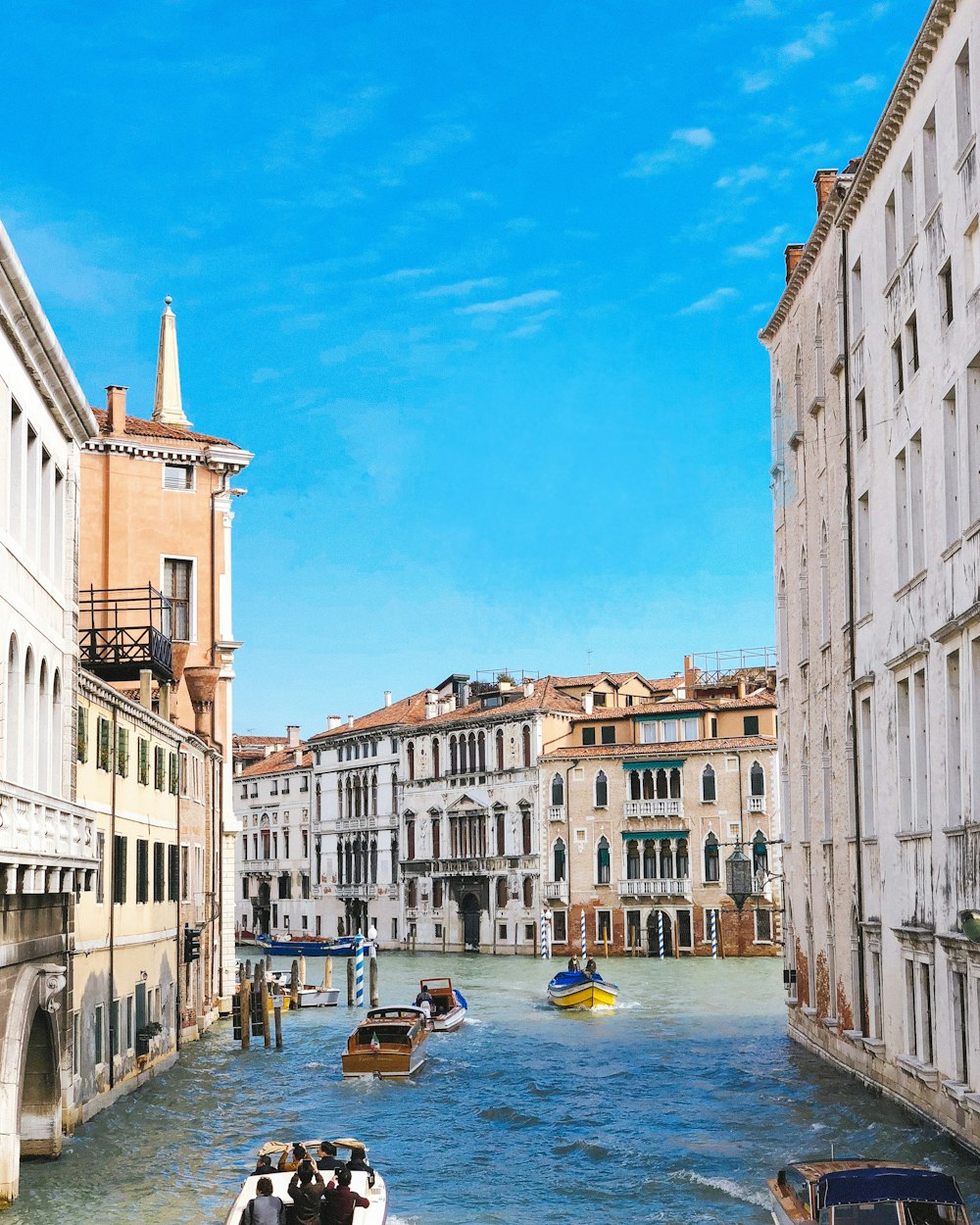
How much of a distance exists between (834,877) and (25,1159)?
14504mm

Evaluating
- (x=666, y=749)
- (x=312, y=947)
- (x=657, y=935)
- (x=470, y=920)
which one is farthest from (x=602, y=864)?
(x=312, y=947)

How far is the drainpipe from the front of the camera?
1018 inches

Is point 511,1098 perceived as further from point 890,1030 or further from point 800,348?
point 800,348

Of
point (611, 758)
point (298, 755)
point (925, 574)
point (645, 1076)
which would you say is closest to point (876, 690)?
point (925, 574)

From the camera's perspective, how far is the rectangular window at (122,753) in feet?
87.8

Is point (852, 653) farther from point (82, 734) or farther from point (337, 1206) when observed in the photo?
point (337, 1206)

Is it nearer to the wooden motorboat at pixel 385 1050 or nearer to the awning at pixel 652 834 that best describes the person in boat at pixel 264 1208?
the wooden motorboat at pixel 385 1050

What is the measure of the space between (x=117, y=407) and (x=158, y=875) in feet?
50.9

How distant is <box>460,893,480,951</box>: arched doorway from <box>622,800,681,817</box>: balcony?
1017 cm

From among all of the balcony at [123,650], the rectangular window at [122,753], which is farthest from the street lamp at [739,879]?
the balcony at [123,650]

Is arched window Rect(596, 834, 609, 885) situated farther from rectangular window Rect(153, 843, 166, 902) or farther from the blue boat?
rectangular window Rect(153, 843, 166, 902)

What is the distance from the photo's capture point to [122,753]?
89.5 ft

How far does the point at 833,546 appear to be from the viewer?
2788 cm

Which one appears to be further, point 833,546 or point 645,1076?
point 645,1076
